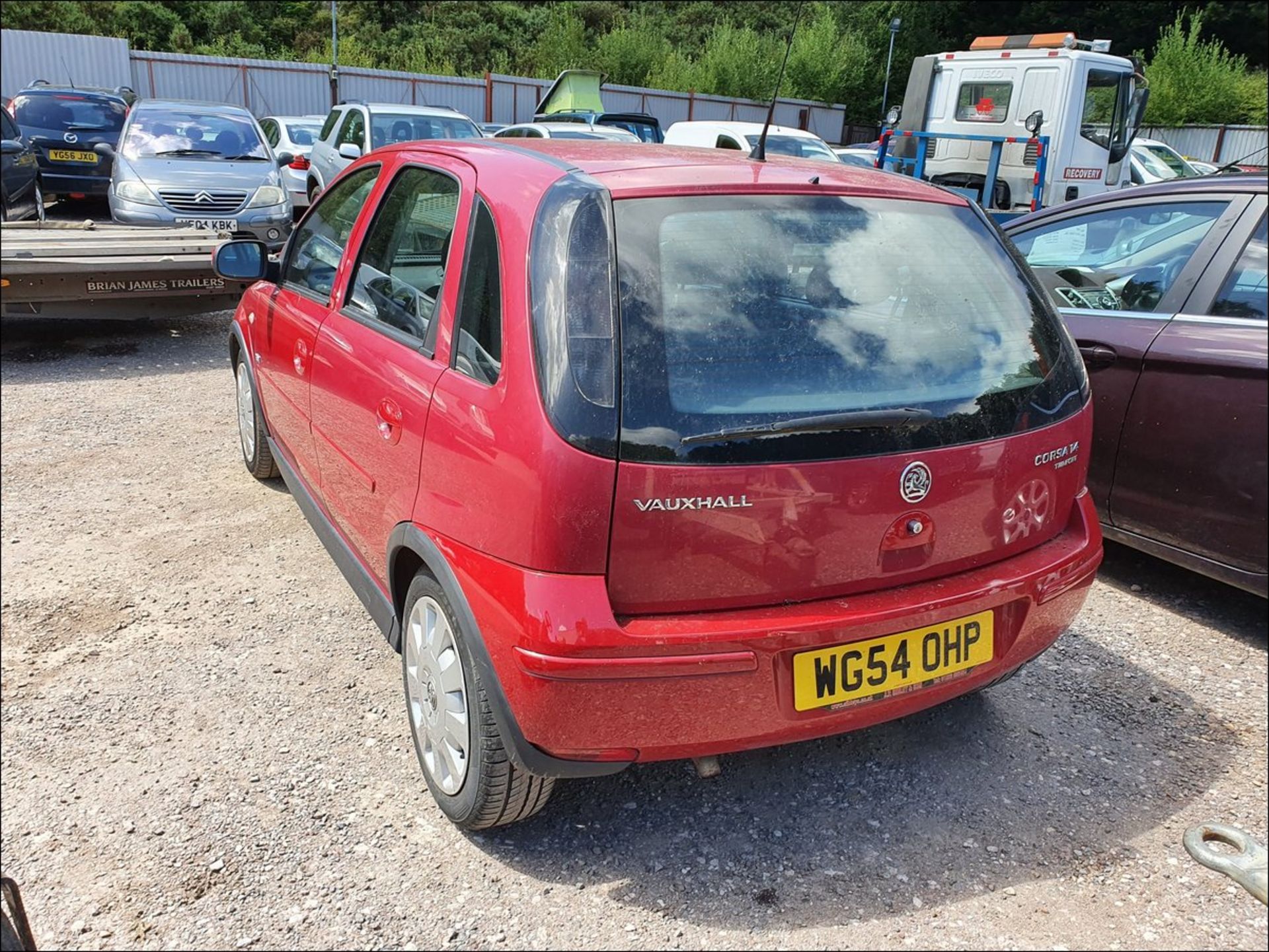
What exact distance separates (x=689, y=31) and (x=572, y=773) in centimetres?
4587

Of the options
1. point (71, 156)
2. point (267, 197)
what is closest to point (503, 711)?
point (267, 197)

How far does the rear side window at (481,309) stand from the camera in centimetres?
213

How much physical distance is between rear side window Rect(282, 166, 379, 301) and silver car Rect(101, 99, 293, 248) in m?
5.51

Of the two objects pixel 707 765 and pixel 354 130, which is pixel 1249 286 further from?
pixel 354 130

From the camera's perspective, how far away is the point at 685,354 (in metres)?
1.97

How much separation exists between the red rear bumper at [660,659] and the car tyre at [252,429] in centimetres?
243

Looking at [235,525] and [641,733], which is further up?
[641,733]

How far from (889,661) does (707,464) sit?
64 cm

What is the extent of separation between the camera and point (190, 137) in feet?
32.8

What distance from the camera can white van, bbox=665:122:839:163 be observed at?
45.0 feet

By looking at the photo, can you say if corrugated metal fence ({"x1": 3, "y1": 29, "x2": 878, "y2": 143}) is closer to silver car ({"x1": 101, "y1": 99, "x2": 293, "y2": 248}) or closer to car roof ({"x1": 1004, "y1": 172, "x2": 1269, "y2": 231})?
silver car ({"x1": 101, "y1": 99, "x2": 293, "y2": 248})

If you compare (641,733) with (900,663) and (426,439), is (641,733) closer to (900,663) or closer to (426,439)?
(900,663)

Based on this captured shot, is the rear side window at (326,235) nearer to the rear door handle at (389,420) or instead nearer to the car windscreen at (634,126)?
the rear door handle at (389,420)

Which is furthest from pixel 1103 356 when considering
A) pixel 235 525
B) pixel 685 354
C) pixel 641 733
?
pixel 235 525
